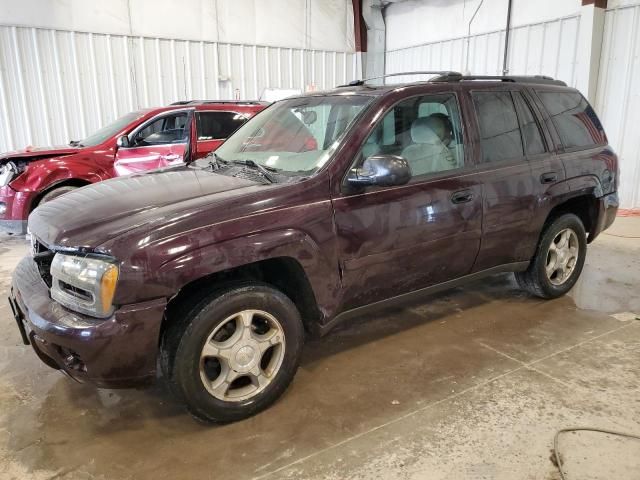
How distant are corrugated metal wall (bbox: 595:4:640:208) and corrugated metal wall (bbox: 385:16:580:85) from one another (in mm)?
474

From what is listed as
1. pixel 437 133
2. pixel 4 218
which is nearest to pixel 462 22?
pixel 437 133

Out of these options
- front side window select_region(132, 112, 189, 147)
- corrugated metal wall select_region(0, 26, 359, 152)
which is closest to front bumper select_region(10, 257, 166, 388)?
front side window select_region(132, 112, 189, 147)

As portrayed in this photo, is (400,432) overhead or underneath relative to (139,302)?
underneath

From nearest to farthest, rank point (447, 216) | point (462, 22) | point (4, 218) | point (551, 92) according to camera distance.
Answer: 1. point (447, 216)
2. point (551, 92)
3. point (4, 218)
4. point (462, 22)

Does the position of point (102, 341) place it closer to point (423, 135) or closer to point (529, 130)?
point (423, 135)

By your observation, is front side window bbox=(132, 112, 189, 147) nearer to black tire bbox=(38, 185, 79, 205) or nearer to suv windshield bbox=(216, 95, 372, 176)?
black tire bbox=(38, 185, 79, 205)

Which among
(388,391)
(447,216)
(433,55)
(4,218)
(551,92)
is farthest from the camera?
(433,55)

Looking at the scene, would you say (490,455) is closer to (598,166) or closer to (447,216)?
(447,216)

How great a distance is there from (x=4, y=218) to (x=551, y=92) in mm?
5754

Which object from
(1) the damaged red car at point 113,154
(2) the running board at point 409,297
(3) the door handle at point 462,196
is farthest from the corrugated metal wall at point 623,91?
(3) the door handle at point 462,196

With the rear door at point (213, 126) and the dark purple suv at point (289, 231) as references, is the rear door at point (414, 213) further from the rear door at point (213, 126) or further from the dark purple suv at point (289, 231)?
the rear door at point (213, 126)

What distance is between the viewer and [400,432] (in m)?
2.42

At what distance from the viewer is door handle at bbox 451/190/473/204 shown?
3078 millimetres

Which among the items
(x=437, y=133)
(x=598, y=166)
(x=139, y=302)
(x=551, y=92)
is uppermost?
(x=551, y=92)
